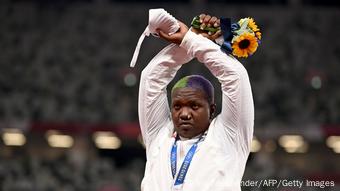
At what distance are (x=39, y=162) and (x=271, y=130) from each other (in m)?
3.75

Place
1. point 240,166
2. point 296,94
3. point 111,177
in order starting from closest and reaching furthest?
point 240,166
point 111,177
point 296,94

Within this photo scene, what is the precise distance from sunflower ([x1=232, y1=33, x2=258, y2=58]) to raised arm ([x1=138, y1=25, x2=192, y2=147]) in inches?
8.5

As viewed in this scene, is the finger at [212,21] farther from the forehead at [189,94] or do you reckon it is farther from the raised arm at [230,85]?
the forehead at [189,94]

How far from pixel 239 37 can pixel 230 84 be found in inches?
8.1

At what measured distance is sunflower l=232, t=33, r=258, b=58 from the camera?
315 centimetres

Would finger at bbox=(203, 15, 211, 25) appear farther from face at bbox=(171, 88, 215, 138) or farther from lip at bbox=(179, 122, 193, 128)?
lip at bbox=(179, 122, 193, 128)

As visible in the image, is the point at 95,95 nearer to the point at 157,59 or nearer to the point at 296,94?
the point at 296,94

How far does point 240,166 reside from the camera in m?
3.16

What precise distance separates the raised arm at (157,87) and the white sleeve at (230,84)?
5.1 inches

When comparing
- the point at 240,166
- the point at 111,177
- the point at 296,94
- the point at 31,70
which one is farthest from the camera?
the point at 31,70

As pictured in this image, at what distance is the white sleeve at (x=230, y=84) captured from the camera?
3.09 m

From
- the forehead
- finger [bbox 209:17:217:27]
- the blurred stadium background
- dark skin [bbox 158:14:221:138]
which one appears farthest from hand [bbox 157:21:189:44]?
the blurred stadium background

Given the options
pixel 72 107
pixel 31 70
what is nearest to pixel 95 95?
pixel 72 107

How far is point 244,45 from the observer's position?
10.4 ft
